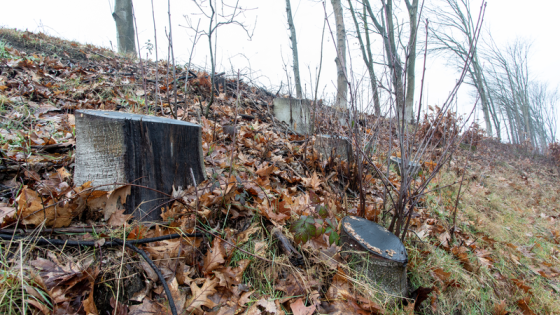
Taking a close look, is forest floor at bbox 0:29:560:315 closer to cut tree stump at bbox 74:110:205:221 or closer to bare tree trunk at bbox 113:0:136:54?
cut tree stump at bbox 74:110:205:221

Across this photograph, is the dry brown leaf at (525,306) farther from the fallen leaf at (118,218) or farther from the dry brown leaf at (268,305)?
the fallen leaf at (118,218)

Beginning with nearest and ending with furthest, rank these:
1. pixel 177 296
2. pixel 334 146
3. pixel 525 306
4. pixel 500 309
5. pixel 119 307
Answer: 1. pixel 119 307
2. pixel 177 296
3. pixel 500 309
4. pixel 525 306
5. pixel 334 146

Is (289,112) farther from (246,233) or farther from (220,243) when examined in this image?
(220,243)

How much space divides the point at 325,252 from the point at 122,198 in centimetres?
124

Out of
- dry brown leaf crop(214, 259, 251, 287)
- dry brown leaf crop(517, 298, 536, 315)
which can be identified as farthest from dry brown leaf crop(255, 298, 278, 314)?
dry brown leaf crop(517, 298, 536, 315)

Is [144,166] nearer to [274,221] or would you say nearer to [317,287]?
[274,221]

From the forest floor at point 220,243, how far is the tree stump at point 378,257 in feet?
0.18

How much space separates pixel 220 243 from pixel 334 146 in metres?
1.81

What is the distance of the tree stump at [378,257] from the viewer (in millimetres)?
1367

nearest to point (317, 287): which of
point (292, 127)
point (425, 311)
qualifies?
point (425, 311)

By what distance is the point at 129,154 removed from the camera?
1357mm

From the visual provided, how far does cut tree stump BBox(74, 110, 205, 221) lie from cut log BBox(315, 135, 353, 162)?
5.45 ft

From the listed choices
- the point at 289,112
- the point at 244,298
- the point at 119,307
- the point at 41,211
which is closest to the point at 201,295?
the point at 244,298

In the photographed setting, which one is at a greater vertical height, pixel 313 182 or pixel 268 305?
pixel 313 182
